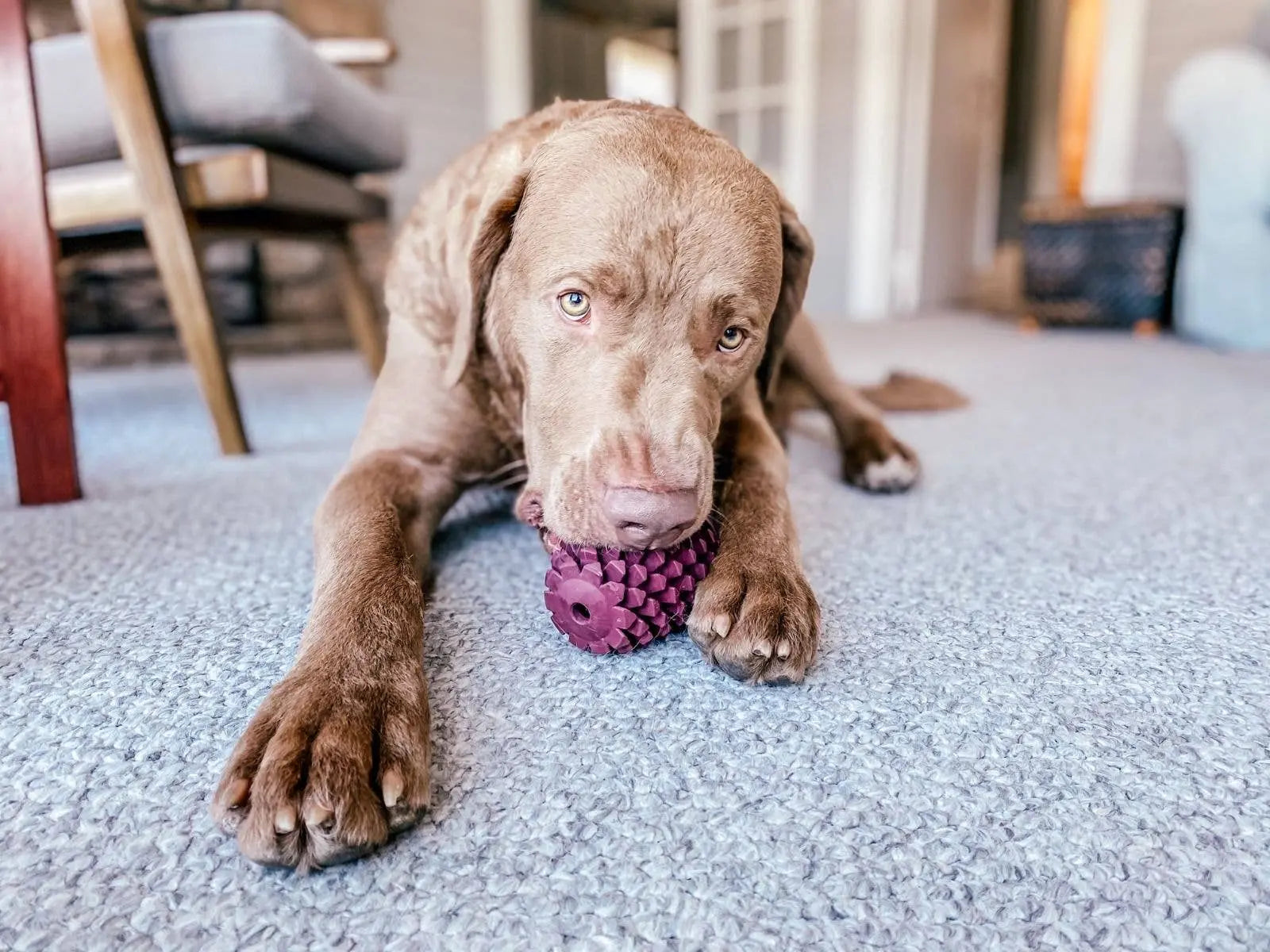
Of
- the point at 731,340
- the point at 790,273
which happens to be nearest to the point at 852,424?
the point at 790,273

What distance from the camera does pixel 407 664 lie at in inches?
37.2

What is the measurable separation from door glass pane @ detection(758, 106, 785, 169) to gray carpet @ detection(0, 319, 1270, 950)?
6.08 m

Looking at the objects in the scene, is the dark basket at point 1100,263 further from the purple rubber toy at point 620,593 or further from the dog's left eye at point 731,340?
the purple rubber toy at point 620,593

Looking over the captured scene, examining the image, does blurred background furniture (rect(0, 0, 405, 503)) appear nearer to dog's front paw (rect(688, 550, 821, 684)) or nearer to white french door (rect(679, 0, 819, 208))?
dog's front paw (rect(688, 550, 821, 684))

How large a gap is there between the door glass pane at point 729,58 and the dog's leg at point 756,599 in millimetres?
6829

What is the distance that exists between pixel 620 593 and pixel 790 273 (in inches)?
26.5

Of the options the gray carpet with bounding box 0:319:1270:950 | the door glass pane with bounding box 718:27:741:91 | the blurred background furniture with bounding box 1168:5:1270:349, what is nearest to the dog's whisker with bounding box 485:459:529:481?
the gray carpet with bounding box 0:319:1270:950

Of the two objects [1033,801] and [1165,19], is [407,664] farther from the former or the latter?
[1165,19]

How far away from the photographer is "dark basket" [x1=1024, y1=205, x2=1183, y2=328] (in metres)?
5.01

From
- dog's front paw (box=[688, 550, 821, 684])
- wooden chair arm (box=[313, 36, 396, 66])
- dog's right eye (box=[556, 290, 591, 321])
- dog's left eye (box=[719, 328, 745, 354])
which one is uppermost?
wooden chair arm (box=[313, 36, 396, 66])

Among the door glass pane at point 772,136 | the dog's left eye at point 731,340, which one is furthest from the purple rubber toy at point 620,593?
the door glass pane at point 772,136

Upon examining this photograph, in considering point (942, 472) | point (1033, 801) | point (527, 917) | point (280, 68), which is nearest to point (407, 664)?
point (527, 917)

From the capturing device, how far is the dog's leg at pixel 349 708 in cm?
72

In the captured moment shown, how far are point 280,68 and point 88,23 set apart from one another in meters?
0.39
